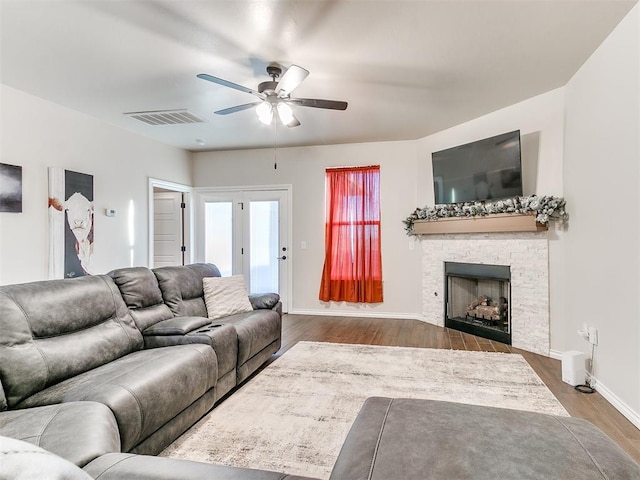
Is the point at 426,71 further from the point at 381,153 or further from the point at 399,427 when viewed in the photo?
the point at 399,427

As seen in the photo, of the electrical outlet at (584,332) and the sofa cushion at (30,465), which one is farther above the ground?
the sofa cushion at (30,465)

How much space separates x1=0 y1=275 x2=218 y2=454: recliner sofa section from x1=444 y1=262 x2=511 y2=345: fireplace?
137 inches

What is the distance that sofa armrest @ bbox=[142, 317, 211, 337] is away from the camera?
8.52 feet

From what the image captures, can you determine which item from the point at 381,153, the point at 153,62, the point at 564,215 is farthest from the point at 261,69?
the point at 564,215

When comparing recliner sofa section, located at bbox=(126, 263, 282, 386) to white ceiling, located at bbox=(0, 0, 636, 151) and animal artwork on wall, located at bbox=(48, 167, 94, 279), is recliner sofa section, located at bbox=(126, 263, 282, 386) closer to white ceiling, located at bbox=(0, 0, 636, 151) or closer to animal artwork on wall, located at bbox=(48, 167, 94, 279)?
animal artwork on wall, located at bbox=(48, 167, 94, 279)

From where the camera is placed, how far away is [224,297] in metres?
3.60

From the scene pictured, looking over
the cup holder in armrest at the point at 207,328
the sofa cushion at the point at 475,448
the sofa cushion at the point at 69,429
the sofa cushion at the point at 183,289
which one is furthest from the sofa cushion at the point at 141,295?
the sofa cushion at the point at 475,448

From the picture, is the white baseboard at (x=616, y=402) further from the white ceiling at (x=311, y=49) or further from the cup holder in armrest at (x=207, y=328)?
the cup holder in armrest at (x=207, y=328)

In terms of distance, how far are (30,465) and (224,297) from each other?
3062 millimetres

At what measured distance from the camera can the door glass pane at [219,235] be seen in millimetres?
6309

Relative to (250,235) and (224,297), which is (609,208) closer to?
(224,297)

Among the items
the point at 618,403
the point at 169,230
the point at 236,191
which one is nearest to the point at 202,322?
the point at 618,403

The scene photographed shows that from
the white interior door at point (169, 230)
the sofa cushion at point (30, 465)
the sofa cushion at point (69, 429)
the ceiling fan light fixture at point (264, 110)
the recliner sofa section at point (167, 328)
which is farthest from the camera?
the white interior door at point (169, 230)

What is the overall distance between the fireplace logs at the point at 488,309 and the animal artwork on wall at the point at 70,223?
495 cm
